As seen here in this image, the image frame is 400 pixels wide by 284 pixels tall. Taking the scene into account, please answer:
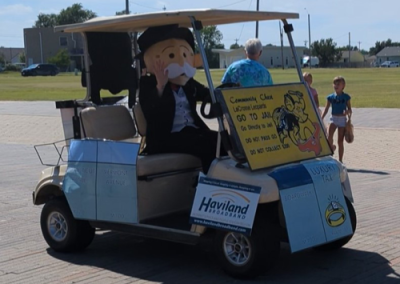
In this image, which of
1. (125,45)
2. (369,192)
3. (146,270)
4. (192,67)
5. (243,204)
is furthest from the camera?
(369,192)

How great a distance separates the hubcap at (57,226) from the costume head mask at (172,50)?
156cm

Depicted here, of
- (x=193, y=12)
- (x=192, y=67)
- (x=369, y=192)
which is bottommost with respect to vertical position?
(x=369, y=192)

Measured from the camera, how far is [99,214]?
20.7ft

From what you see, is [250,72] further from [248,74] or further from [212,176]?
[212,176]

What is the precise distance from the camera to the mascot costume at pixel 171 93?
6391 mm

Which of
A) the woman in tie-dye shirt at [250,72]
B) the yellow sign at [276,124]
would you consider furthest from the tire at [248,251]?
the woman in tie-dye shirt at [250,72]

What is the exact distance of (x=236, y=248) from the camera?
226 inches

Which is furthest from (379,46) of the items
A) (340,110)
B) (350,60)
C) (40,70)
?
(340,110)

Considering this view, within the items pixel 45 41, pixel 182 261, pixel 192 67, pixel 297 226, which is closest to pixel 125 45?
pixel 192 67

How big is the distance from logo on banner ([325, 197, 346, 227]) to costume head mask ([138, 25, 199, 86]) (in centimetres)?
175

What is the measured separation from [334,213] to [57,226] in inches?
98.0

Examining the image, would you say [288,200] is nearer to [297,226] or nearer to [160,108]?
[297,226]

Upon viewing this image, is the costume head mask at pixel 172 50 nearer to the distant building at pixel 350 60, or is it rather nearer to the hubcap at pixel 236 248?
the hubcap at pixel 236 248

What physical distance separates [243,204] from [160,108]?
131cm
